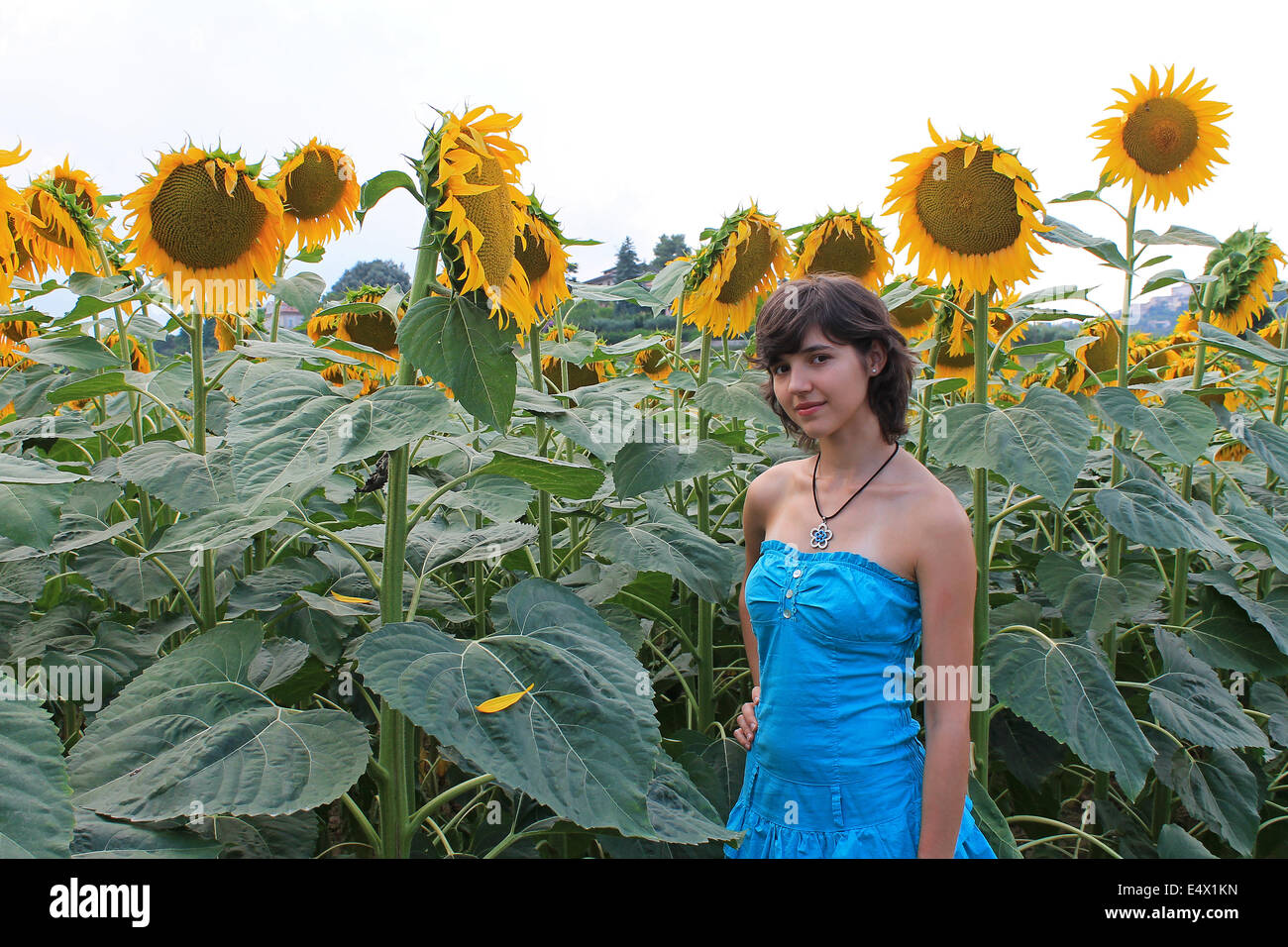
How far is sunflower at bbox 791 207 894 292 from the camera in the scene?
2990mm

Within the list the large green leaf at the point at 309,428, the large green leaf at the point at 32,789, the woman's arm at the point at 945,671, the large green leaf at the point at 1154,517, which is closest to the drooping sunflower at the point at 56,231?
the large green leaf at the point at 309,428

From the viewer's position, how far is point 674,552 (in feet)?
7.70

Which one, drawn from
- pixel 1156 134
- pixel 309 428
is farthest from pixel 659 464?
pixel 1156 134

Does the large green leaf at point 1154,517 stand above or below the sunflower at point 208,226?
below

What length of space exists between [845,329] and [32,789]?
176cm

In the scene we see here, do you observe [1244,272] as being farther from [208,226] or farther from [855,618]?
[208,226]

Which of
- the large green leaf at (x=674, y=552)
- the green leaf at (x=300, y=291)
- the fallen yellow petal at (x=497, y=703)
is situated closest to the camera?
the fallen yellow petal at (x=497, y=703)

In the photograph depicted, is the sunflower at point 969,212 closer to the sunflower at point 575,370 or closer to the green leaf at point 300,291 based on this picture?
the sunflower at point 575,370

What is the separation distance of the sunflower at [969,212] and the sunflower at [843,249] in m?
0.20

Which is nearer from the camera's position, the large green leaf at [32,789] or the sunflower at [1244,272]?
the large green leaf at [32,789]

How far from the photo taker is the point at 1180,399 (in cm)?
264

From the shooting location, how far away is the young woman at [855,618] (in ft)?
6.12

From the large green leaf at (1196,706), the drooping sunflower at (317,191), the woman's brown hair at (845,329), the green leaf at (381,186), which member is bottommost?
the large green leaf at (1196,706)
